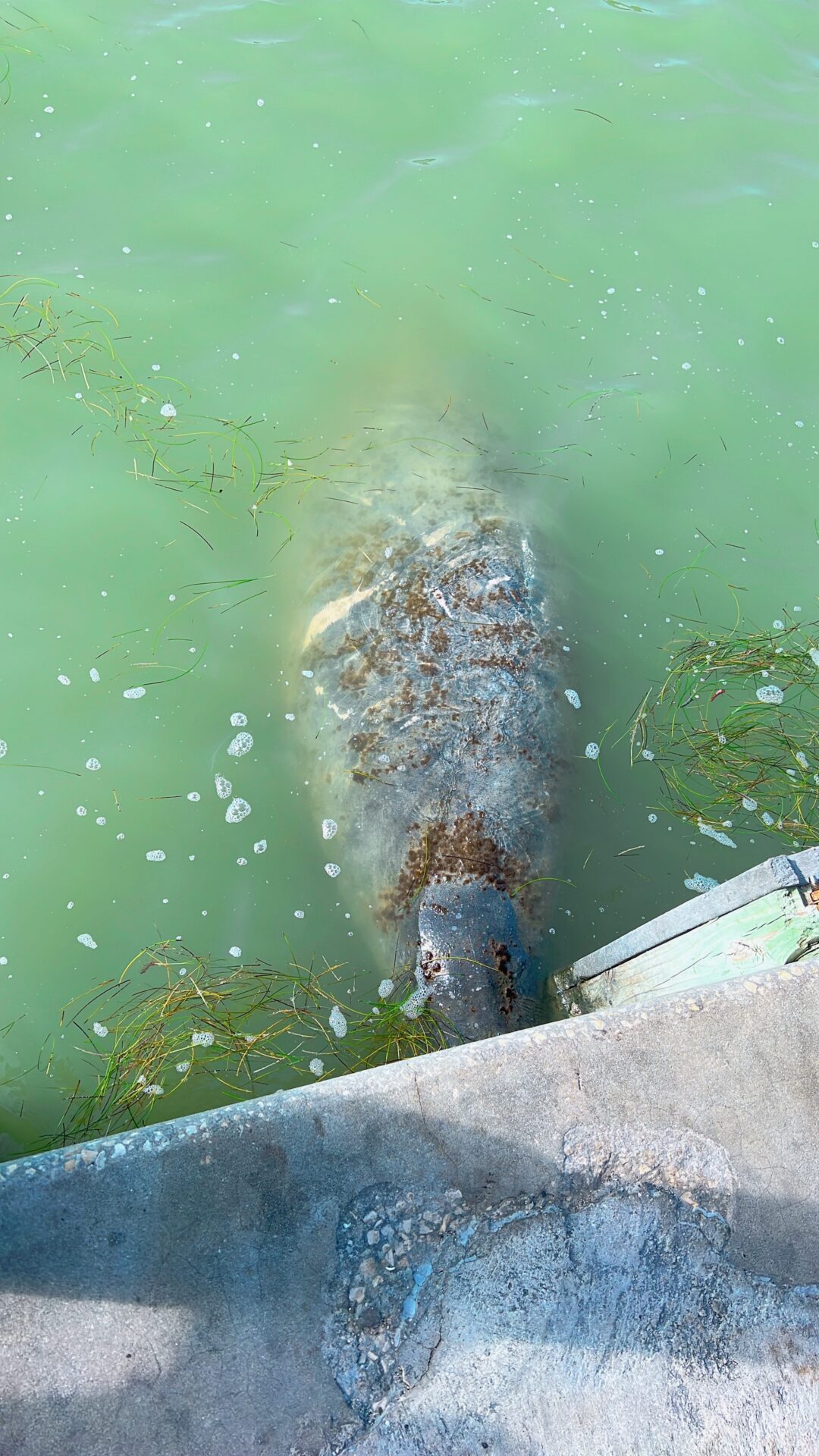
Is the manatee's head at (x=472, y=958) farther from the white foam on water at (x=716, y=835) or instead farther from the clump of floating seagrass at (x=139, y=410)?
the clump of floating seagrass at (x=139, y=410)

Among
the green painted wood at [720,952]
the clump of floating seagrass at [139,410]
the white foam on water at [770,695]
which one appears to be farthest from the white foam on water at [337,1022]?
the white foam on water at [770,695]

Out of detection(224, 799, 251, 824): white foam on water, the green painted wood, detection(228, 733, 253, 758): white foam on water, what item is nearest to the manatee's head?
the green painted wood

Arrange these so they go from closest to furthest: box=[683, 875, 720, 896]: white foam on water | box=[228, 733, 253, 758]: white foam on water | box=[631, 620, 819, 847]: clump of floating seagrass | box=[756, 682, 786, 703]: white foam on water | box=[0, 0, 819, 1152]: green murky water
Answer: box=[0, 0, 819, 1152]: green murky water, box=[228, 733, 253, 758]: white foam on water, box=[683, 875, 720, 896]: white foam on water, box=[631, 620, 819, 847]: clump of floating seagrass, box=[756, 682, 786, 703]: white foam on water

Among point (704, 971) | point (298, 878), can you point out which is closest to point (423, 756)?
point (298, 878)

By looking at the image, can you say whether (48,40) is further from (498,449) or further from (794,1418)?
(794,1418)

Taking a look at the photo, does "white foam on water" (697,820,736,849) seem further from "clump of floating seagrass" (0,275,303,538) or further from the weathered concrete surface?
"clump of floating seagrass" (0,275,303,538)

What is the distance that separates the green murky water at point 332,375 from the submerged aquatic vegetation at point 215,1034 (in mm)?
105

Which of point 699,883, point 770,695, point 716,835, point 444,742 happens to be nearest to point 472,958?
point 444,742

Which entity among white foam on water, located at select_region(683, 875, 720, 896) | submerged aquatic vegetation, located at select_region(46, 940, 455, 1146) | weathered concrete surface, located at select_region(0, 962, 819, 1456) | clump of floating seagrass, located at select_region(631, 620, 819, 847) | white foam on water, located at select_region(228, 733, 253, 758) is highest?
weathered concrete surface, located at select_region(0, 962, 819, 1456)

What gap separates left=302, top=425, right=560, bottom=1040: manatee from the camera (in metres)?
3.49

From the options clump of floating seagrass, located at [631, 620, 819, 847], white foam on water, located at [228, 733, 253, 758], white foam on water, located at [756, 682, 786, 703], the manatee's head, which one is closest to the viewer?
the manatee's head

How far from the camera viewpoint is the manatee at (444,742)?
3.49 meters

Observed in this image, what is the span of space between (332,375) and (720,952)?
3.50 m

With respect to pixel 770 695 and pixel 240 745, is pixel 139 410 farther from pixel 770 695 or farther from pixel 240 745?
pixel 770 695
